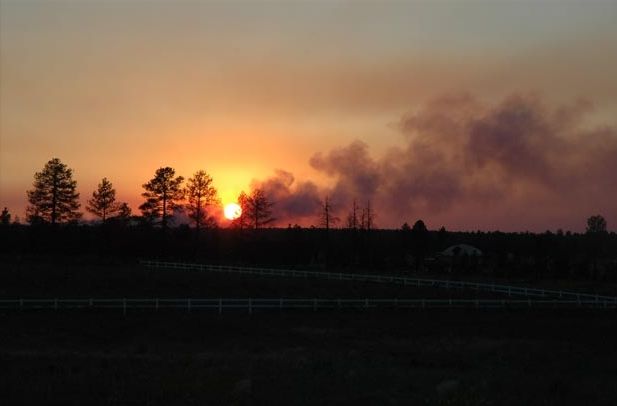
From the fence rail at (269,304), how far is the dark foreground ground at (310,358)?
77.3 inches

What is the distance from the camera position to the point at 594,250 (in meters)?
186

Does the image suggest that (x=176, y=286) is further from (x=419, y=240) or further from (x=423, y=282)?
(x=419, y=240)

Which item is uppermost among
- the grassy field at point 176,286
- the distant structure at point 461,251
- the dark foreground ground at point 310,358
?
the distant structure at point 461,251

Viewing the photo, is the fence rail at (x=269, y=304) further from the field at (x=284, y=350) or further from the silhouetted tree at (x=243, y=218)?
the silhouetted tree at (x=243, y=218)

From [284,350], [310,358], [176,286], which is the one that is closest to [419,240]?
[176,286]

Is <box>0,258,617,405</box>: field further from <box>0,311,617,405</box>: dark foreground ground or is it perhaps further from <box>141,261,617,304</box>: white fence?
<box>141,261,617,304</box>: white fence

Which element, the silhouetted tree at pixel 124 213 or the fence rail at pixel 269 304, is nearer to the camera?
the fence rail at pixel 269 304

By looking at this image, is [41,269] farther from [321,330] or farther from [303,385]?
[303,385]

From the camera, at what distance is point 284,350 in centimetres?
3288

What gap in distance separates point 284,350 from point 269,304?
1936 cm

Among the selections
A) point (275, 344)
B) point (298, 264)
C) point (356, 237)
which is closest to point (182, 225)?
point (298, 264)

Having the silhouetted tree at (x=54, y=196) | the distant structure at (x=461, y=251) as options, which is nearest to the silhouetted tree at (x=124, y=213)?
the silhouetted tree at (x=54, y=196)

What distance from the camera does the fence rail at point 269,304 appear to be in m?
47.2

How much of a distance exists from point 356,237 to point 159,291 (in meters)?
60.1
